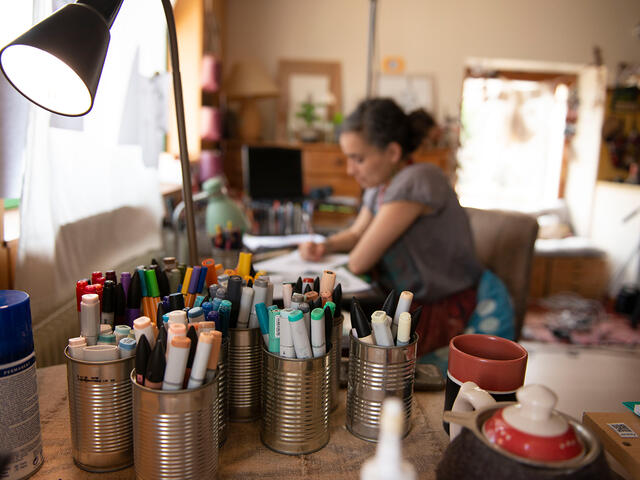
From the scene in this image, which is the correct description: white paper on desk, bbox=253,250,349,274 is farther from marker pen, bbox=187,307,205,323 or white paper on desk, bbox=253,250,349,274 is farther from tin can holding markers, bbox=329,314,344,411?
marker pen, bbox=187,307,205,323

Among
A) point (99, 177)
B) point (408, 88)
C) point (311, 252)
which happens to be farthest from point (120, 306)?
point (408, 88)

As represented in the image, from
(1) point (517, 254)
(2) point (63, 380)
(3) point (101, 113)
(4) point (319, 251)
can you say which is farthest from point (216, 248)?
(1) point (517, 254)

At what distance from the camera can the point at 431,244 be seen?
158 cm

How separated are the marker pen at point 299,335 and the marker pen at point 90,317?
23 cm

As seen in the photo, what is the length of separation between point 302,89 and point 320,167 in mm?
743

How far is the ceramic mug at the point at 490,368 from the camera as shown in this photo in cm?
62

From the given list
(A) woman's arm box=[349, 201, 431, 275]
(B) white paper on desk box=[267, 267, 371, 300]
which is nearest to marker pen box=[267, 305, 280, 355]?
(B) white paper on desk box=[267, 267, 371, 300]

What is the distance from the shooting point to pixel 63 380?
779 millimetres

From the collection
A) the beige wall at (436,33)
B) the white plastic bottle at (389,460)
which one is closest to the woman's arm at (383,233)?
the white plastic bottle at (389,460)

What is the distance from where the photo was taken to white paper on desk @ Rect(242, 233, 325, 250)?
67.9 inches

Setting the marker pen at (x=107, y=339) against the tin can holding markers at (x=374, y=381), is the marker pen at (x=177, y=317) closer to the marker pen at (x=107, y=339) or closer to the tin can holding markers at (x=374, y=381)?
the marker pen at (x=107, y=339)

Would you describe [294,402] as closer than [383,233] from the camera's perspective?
Yes

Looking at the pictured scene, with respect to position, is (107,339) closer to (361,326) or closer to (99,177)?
(361,326)

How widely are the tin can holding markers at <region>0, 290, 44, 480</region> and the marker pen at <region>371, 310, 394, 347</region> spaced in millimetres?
394
